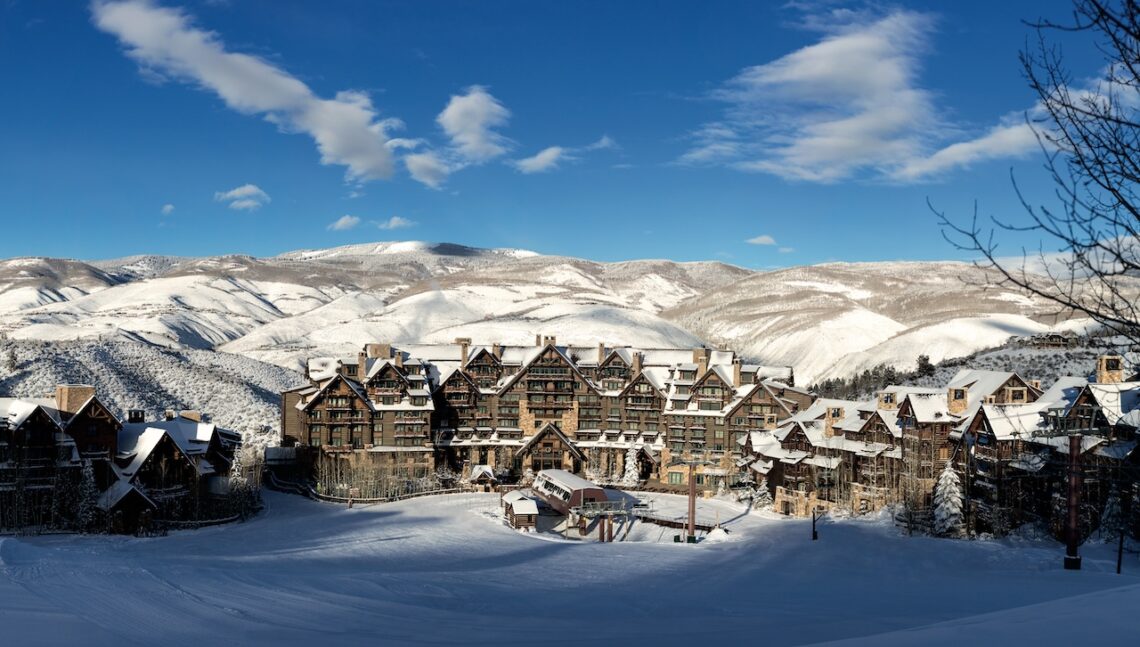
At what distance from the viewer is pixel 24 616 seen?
18609mm

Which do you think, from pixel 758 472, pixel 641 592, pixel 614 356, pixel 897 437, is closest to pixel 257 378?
pixel 614 356

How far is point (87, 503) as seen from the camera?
48.0 meters

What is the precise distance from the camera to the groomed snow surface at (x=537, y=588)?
1928 centimetres

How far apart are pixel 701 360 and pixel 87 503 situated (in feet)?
151

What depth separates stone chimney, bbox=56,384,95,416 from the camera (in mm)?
51500

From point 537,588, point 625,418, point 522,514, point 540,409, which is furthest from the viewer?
point 540,409

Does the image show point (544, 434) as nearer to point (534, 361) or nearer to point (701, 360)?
point (534, 361)

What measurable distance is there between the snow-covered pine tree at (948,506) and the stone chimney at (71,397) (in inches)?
1902

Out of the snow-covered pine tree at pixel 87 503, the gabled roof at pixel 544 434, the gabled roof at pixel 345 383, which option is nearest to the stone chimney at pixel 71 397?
the snow-covered pine tree at pixel 87 503

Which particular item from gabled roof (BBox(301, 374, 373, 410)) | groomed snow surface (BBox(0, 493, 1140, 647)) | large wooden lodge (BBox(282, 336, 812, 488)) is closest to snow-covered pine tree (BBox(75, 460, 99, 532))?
groomed snow surface (BBox(0, 493, 1140, 647))

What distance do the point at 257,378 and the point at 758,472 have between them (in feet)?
259

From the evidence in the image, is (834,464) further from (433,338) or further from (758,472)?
(433,338)

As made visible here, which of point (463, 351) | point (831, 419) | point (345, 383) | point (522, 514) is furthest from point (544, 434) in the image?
point (831, 419)

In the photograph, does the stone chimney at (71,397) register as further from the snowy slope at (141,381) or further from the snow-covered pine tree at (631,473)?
the snow-covered pine tree at (631,473)
